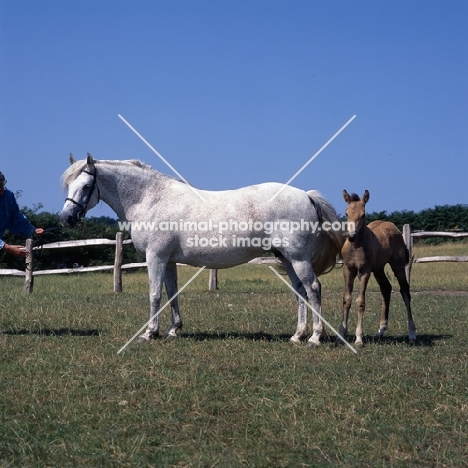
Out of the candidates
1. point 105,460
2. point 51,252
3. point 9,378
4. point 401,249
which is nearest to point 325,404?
point 105,460

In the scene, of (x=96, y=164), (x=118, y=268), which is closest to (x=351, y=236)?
(x=96, y=164)

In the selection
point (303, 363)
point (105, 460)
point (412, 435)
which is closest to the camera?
point (105, 460)

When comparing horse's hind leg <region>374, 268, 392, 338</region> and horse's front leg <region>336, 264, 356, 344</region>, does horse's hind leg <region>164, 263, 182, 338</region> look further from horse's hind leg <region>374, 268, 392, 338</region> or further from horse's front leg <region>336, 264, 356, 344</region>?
horse's hind leg <region>374, 268, 392, 338</region>

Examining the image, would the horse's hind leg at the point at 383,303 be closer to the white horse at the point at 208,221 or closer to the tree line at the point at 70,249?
the white horse at the point at 208,221

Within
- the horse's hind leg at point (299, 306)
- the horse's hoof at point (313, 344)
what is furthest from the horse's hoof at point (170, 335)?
the horse's hoof at point (313, 344)

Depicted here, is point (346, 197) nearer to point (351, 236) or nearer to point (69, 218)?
point (351, 236)

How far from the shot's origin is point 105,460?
4480mm

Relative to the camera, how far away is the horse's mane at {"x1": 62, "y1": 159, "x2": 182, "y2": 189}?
8.56m

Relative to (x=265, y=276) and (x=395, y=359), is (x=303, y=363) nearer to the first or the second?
(x=395, y=359)

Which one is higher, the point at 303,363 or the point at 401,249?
the point at 401,249

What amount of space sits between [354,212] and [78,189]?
3393 mm

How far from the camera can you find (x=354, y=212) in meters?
8.30

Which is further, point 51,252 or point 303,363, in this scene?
point 51,252

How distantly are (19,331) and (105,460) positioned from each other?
5.06m
